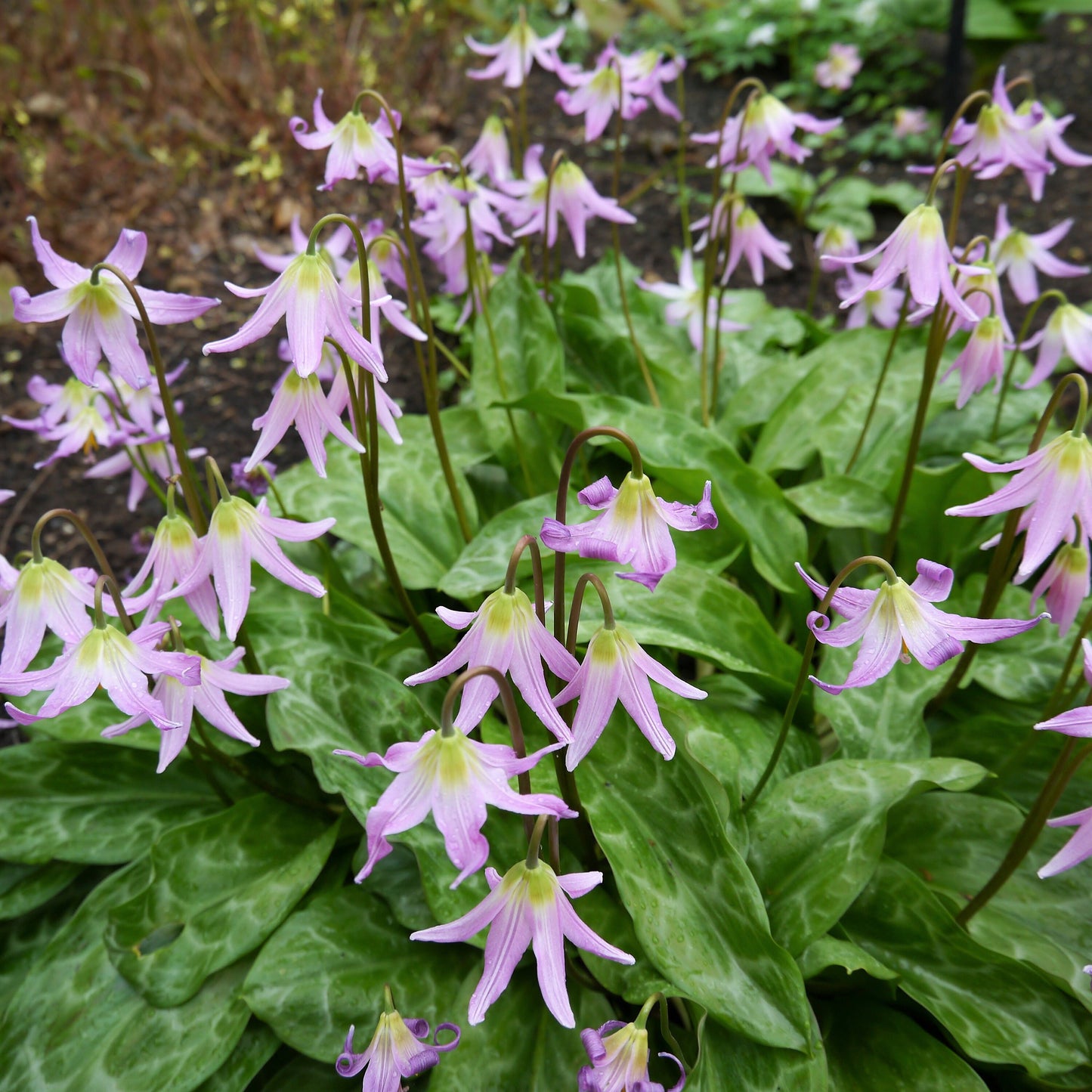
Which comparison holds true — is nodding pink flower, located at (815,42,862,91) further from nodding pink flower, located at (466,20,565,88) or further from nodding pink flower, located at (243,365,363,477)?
nodding pink flower, located at (243,365,363,477)

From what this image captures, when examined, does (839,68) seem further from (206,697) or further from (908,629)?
(206,697)

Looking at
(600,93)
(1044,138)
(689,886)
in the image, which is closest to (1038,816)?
(689,886)

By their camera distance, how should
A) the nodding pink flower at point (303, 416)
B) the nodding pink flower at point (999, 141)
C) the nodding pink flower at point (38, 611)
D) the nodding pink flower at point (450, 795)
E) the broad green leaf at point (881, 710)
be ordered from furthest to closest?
the nodding pink flower at point (999, 141), the broad green leaf at point (881, 710), the nodding pink flower at point (303, 416), the nodding pink flower at point (38, 611), the nodding pink flower at point (450, 795)

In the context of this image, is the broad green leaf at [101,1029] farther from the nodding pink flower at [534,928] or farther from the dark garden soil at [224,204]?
the dark garden soil at [224,204]

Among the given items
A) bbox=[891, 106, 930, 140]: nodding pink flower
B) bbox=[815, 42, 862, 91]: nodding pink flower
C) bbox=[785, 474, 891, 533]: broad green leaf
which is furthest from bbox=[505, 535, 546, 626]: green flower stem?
bbox=[815, 42, 862, 91]: nodding pink flower

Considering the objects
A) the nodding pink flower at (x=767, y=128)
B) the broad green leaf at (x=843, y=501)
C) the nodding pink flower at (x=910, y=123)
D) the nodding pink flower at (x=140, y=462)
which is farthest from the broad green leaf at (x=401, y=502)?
the nodding pink flower at (x=910, y=123)

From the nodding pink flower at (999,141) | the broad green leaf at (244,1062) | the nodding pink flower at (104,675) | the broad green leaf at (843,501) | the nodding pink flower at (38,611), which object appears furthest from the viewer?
the broad green leaf at (843,501)

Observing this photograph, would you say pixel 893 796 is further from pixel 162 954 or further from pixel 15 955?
pixel 15 955

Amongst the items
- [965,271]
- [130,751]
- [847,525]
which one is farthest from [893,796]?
[130,751]
